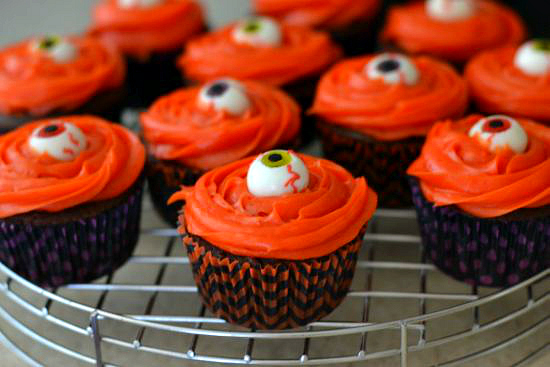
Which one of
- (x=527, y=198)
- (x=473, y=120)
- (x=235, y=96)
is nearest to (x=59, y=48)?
(x=235, y=96)

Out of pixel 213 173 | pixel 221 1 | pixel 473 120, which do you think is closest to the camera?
pixel 213 173

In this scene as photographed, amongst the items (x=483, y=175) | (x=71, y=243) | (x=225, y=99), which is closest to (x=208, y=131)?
(x=225, y=99)

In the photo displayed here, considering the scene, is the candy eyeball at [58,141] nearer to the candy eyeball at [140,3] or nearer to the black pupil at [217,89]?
the black pupil at [217,89]

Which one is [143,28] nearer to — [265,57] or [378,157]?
[265,57]

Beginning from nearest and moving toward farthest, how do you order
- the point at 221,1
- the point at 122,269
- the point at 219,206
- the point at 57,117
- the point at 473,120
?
the point at 219,206 < the point at 473,120 < the point at 122,269 < the point at 57,117 < the point at 221,1

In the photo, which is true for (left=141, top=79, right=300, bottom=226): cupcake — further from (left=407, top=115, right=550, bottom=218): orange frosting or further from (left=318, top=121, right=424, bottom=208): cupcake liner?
(left=407, top=115, right=550, bottom=218): orange frosting

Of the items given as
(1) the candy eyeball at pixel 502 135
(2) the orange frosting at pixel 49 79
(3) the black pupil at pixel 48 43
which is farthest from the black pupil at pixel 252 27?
(1) the candy eyeball at pixel 502 135

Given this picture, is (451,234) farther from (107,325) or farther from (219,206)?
(107,325)
